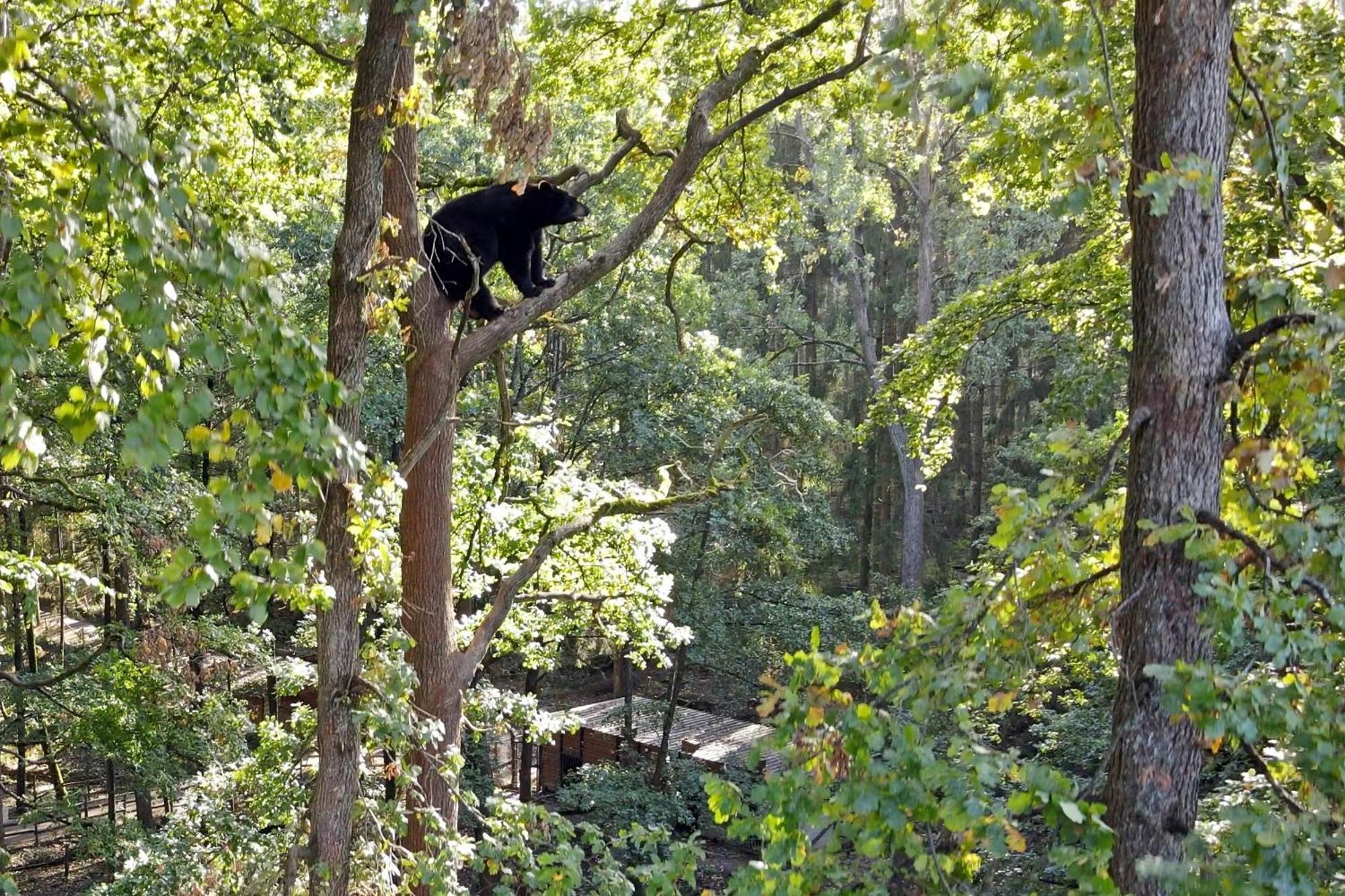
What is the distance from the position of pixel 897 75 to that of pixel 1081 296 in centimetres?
580

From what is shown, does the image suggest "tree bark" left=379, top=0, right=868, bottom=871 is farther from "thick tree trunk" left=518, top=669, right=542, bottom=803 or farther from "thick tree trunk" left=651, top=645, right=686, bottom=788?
"thick tree trunk" left=518, top=669, right=542, bottom=803

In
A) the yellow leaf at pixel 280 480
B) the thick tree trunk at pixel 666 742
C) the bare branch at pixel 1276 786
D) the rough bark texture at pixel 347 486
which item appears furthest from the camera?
the thick tree trunk at pixel 666 742

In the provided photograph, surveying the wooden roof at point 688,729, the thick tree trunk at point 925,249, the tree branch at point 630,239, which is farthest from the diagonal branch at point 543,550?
the thick tree trunk at point 925,249

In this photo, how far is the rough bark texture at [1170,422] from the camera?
7.14ft

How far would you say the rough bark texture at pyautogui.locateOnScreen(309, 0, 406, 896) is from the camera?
3.46m

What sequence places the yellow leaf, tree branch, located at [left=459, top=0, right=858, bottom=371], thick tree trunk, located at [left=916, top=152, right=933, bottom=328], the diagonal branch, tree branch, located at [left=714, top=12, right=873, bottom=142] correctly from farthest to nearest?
1. thick tree trunk, located at [left=916, top=152, right=933, bottom=328]
2. the diagonal branch
3. tree branch, located at [left=714, top=12, right=873, bottom=142]
4. tree branch, located at [left=459, top=0, right=858, bottom=371]
5. the yellow leaf

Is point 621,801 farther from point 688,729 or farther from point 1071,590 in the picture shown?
point 1071,590

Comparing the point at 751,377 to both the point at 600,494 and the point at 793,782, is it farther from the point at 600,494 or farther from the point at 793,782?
the point at 793,782

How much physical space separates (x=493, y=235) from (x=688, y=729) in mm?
10729

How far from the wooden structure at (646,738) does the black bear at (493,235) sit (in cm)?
859

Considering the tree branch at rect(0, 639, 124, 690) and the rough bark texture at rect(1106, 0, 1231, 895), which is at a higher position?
the rough bark texture at rect(1106, 0, 1231, 895)

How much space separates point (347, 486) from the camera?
10.6ft

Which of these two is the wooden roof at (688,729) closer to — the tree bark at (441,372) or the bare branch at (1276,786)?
the tree bark at (441,372)

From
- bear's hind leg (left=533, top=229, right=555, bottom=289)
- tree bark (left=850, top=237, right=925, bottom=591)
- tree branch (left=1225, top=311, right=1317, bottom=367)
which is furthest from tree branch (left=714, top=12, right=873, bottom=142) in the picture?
tree bark (left=850, top=237, right=925, bottom=591)
